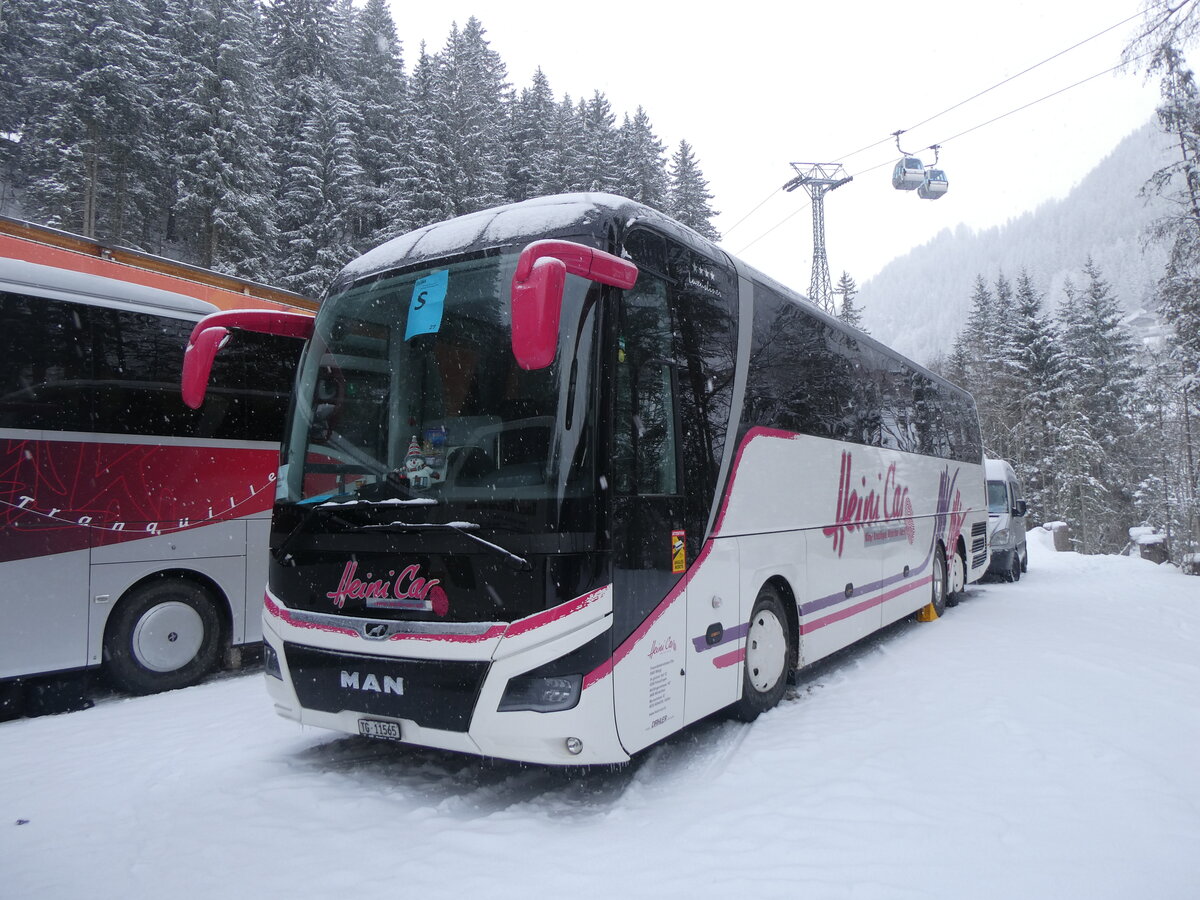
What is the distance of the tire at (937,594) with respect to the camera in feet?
34.1

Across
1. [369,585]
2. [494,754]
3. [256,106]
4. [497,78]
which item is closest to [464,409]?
[369,585]

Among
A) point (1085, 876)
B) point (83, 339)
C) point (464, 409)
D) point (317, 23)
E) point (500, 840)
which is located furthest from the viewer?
point (317, 23)

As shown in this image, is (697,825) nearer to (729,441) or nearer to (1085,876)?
(1085,876)

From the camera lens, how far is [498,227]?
438 centimetres

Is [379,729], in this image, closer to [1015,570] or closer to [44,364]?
[44,364]

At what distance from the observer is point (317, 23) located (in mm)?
35500

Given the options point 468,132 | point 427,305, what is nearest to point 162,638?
point 427,305

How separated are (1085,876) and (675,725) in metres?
2.03

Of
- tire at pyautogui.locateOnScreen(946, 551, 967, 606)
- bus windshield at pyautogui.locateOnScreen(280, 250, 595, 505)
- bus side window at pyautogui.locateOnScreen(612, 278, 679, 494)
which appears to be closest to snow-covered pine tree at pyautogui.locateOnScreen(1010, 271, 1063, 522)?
tire at pyautogui.locateOnScreen(946, 551, 967, 606)

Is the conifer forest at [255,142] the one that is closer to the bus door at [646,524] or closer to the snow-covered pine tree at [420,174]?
the snow-covered pine tree at [420,174]

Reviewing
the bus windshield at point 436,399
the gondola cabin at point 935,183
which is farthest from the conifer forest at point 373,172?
the bus windshield at point 436,399

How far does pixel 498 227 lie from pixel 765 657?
3.66 meters

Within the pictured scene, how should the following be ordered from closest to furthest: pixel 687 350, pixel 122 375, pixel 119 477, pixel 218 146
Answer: pixel 687 350 < pixel 119 477 < pixel 122 375 < pixel 218 146

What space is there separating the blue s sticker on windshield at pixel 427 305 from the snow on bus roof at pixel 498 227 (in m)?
0.20
